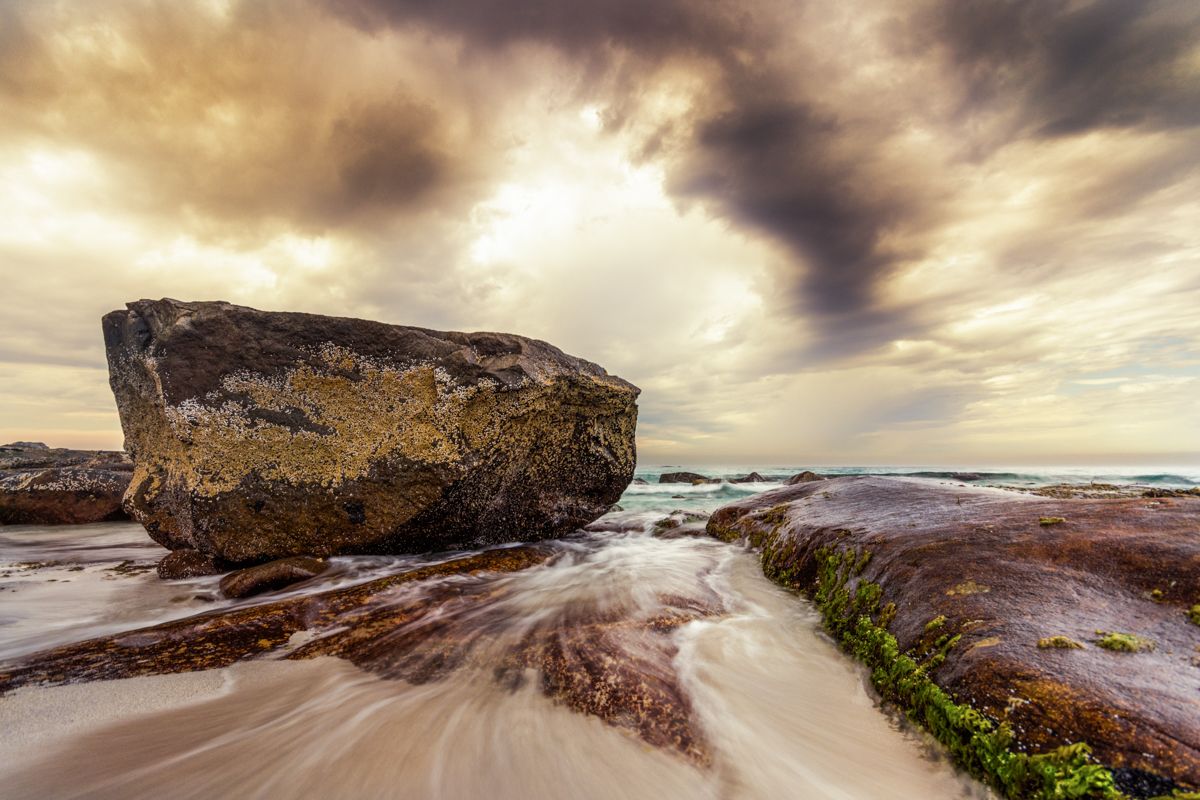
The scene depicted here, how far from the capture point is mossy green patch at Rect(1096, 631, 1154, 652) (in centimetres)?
198

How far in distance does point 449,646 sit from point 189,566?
409cm

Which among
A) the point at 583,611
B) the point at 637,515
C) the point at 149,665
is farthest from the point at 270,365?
the point at 637,515

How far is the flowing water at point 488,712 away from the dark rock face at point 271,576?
0.33 m

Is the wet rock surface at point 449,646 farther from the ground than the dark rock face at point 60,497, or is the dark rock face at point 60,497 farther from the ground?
the dark rock face at point 60,497

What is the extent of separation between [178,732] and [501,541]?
438 cm

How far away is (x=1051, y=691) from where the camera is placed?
1.79 metres

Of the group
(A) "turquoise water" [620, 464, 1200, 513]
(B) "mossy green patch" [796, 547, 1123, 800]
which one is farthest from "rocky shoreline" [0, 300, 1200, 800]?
(A) "turquoise water" [620, 464, 1200, 513]

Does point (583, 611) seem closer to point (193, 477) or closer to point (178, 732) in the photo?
point (178, 732)

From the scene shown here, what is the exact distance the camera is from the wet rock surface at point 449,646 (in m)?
2.37

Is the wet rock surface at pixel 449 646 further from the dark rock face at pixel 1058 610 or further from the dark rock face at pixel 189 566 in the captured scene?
the dark rock face at pixel 189 566

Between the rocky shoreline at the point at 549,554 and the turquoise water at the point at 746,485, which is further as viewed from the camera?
the turquoise water at the point at 746,485

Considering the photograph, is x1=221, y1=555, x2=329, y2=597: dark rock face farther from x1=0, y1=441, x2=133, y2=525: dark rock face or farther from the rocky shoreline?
x1=0, y1=441, x2=133, y2=525: dark rock face

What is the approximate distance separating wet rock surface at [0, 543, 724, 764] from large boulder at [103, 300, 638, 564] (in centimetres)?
119

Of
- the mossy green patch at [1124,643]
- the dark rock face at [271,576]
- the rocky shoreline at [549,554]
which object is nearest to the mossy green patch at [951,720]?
the rocky shoreline at [549,554]
